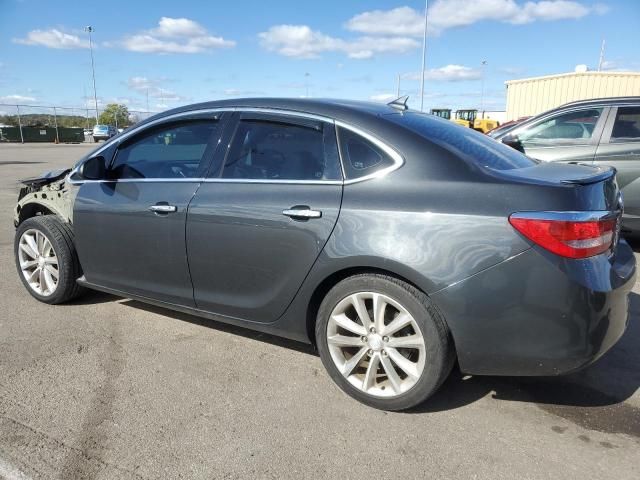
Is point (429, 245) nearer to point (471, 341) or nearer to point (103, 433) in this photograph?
point (471, 341)

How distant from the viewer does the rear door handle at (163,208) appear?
331cm

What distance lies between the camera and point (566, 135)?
20.6ft

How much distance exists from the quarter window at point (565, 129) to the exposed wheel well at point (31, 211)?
212 inches

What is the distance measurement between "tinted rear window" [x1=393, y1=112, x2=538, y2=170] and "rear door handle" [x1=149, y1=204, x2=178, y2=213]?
149 cm

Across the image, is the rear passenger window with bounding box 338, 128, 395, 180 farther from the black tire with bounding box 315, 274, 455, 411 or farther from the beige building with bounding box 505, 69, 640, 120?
the beige building with bounding box 505, 69, 640, 120

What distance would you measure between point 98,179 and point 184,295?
3.82ft

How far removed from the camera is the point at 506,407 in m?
2.81

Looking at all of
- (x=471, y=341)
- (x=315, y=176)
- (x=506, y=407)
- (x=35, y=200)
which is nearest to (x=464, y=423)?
(x=506, y=407)

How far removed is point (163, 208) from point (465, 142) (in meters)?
1.91

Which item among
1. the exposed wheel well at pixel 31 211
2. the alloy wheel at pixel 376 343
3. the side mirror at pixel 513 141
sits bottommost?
→ the alloy wheel at pixel 376 343

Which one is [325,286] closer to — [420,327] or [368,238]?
[368,238]

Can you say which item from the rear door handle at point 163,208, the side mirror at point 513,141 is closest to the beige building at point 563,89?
the side mirror at point 513,141

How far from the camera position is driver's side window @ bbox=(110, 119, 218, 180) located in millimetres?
3402

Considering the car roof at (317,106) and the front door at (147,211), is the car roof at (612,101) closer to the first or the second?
the car roof at (317,106)
